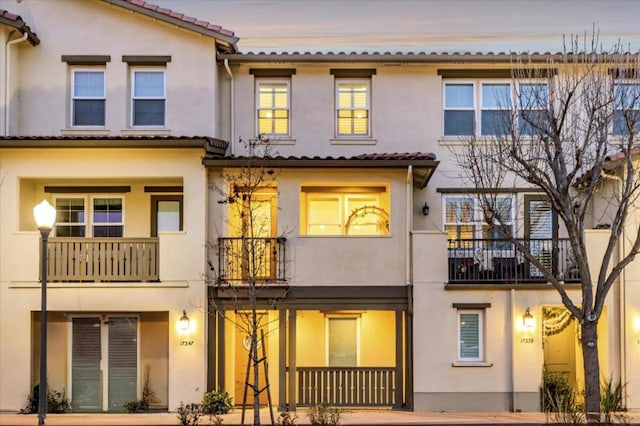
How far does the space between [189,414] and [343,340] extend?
4815 mm

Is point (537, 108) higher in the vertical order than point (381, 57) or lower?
lower

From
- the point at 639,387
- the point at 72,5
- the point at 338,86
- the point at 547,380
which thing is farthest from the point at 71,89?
the point at 639,387

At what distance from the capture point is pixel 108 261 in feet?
57.6

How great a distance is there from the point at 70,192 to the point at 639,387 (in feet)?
51.7

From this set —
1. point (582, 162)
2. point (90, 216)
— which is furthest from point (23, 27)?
point (582, 162)

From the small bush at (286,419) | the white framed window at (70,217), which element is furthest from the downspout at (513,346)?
the white framed window at (70,217)

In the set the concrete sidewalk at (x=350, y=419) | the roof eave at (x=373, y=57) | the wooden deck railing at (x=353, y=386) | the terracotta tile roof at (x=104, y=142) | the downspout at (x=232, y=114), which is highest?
the roof eave at (x=373, y=57)

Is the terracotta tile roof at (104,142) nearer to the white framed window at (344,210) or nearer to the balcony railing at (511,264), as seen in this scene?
the white framed window at (344,210)

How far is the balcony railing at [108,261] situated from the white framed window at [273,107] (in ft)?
15.9

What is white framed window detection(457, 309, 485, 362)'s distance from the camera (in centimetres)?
1736

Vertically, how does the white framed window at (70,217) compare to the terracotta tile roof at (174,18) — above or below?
below

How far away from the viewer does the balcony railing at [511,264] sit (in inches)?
686

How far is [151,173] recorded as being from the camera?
697 inches

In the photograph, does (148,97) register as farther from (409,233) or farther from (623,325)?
(623,325)
